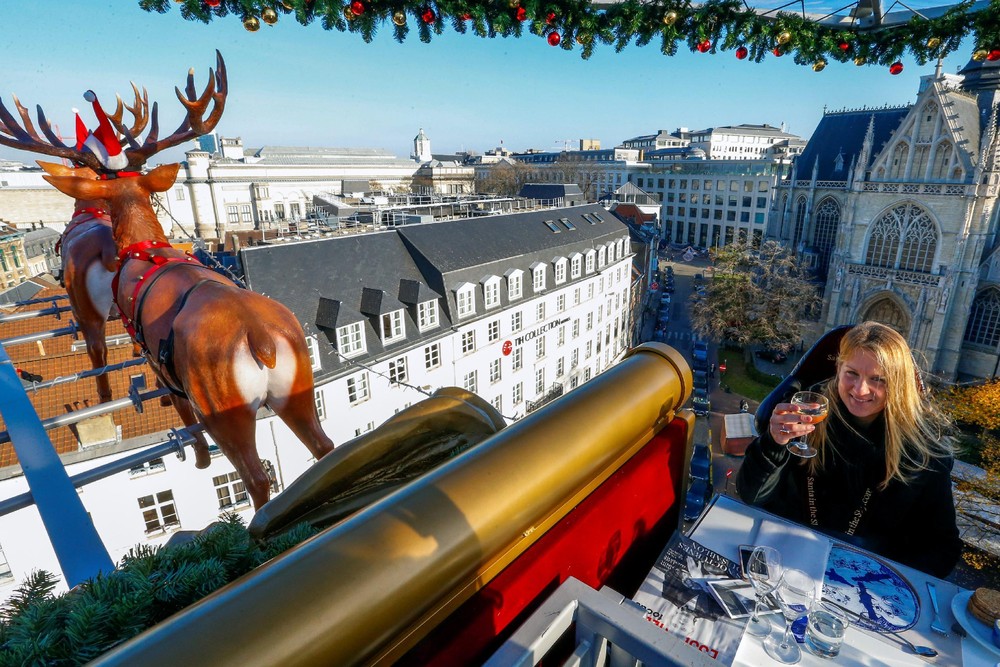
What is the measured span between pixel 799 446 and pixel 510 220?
21.5m

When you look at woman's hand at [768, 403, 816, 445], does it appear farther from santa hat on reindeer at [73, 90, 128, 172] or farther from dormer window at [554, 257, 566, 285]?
dormer window at [554, 257, 566, 285]

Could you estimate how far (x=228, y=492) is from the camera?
41.0 ft

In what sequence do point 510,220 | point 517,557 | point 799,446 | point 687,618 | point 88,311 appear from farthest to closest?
point 510,220
point 88,311
point 799,446
point 687,618
point 517,557

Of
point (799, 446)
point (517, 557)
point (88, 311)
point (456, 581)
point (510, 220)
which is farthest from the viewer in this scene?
point (510, 220)

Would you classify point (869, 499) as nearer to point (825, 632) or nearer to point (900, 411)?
point (900, 411)

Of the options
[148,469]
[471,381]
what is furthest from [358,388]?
[148,469]

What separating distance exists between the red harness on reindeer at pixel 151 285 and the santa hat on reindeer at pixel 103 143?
604mm

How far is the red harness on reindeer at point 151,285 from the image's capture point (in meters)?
3.22

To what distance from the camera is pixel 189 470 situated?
38.5 ft

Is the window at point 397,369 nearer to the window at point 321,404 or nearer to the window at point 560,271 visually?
the window at point 321,404

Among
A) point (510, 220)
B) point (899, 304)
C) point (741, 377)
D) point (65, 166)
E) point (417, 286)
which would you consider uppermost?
point (65, 166)

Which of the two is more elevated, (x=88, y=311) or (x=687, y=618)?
(x=88, y=311)

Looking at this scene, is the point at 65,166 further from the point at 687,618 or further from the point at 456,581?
the point at 687,618

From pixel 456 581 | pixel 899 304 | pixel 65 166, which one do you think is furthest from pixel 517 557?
pixel 899 304
